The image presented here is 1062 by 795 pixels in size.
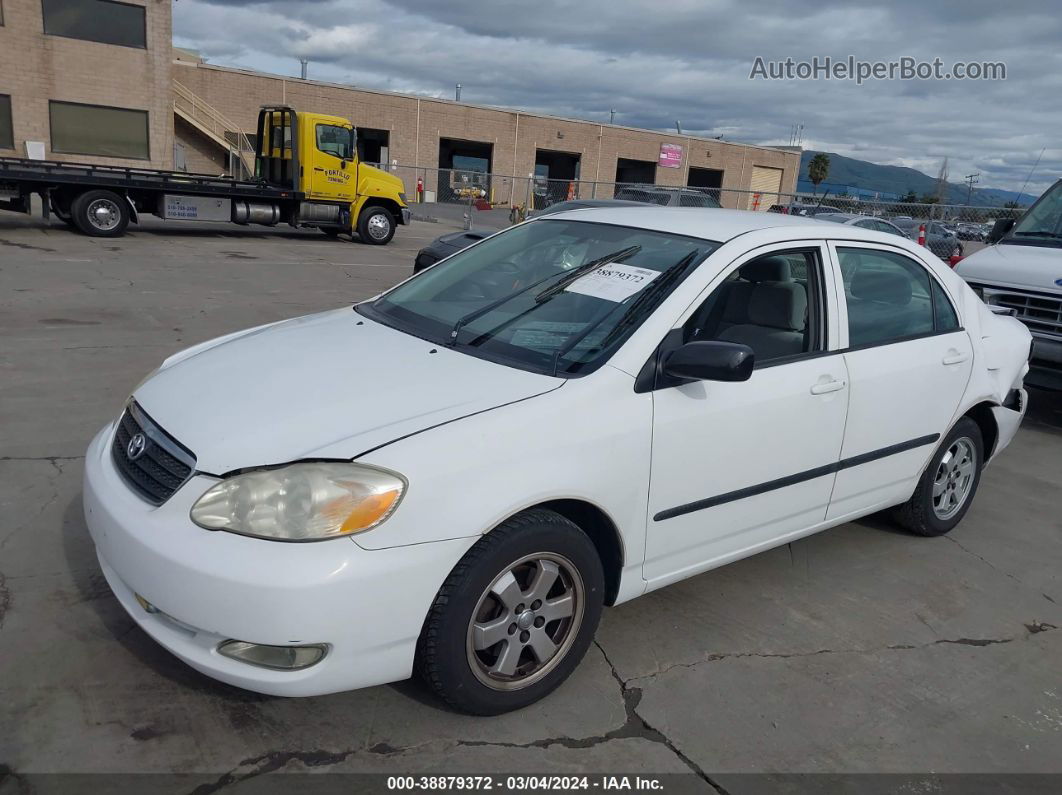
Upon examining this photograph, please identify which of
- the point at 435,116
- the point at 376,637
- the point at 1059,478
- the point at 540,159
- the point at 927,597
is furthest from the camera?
the point at 540,159

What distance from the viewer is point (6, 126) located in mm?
25438

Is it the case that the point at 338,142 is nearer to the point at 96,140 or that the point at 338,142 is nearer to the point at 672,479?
the point at 96,140

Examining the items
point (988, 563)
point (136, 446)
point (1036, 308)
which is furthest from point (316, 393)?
point (1036, 308)

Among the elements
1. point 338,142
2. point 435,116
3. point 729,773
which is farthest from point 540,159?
point 729,773

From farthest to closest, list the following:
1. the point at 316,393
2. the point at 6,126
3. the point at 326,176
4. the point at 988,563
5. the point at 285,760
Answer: the point at 6,126, the point at 326,176, the point at 988,563, the point at 316,393, the point at 285,760

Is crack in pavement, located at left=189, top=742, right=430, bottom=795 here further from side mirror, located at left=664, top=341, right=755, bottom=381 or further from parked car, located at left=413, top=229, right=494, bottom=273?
parked car, located at left=413, top=229, right=494, bottom=273

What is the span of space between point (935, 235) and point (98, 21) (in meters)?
24.8

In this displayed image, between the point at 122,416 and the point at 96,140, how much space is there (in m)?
27.7

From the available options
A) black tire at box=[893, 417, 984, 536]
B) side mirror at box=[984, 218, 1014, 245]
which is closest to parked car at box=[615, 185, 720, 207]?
side mirror at box=[984, 218, 1014, 245]

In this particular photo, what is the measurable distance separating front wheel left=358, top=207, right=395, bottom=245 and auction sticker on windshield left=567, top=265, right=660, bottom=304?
16.6 metres

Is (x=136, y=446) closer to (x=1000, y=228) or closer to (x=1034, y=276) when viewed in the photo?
(x=1034, y=276)

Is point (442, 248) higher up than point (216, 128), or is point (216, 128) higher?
point (216, 128)

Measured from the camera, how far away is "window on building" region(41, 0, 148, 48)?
81.9 ft

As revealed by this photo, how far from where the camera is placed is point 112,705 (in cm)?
276
